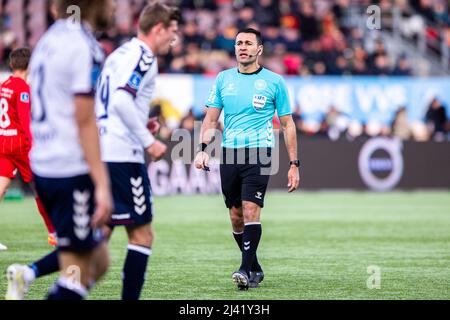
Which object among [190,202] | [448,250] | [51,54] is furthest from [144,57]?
[190,202]

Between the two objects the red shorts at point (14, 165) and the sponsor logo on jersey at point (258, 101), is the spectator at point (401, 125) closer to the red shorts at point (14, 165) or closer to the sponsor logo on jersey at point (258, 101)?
the red shorts at point (14, 165)

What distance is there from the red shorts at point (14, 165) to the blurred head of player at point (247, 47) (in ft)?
13.1

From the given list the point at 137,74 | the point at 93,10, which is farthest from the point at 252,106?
the point at 93,10

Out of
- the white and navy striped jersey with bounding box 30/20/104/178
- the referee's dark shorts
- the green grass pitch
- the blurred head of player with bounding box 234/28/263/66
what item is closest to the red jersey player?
the green grass pitch

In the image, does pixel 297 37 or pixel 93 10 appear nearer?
pixel 93 10

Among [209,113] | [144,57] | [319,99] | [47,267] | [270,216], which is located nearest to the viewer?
[144,57]

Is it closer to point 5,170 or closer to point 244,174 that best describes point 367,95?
point 5,170

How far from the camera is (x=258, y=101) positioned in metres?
9.83

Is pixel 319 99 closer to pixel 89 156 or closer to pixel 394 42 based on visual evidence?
pixel 394 42

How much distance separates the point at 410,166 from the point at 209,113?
53.9 ft

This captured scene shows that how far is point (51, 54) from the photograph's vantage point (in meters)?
5.75

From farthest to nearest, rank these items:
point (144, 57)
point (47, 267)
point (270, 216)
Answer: point (270, 216)
point (47, 267)
point (144, 57)

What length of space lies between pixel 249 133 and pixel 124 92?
10.1 feet

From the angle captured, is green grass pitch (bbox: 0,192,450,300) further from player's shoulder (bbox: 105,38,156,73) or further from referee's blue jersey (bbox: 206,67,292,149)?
player's shoulder (bbox: 105,38,156,73)
